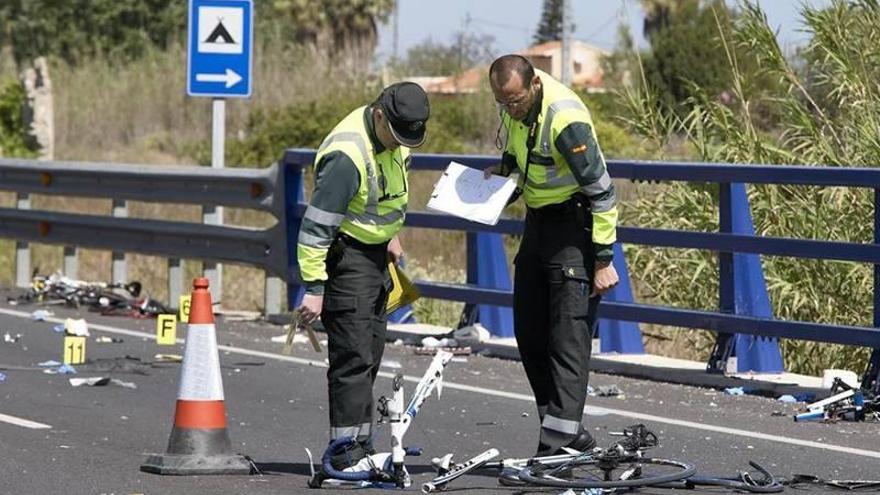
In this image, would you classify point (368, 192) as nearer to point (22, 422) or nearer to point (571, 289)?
point (571, 289)

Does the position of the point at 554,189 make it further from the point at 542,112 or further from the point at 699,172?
the point at 699,172

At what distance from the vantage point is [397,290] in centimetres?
816

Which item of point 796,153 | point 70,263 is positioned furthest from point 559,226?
point 70,263

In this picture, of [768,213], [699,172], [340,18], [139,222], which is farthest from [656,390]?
[340,18]

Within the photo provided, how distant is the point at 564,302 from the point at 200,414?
1.60m

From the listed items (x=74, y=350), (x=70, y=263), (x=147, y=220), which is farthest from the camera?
(x=70, y=263)

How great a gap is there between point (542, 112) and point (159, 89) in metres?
33.3

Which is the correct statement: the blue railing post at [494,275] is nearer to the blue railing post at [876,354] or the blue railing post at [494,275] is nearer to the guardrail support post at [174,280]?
the blue railing post at [876,354]

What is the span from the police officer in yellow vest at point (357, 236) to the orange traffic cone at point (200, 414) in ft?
1.86

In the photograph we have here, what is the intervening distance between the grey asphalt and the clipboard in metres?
0.73

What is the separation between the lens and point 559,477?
7684 mm

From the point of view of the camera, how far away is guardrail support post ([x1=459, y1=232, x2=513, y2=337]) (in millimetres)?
13188

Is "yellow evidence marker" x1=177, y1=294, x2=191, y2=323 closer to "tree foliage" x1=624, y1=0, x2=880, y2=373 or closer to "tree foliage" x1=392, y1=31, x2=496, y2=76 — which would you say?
"tree foliage" x1=624, y1=0, x2=880, y2=373

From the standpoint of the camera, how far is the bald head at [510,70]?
7.80m
